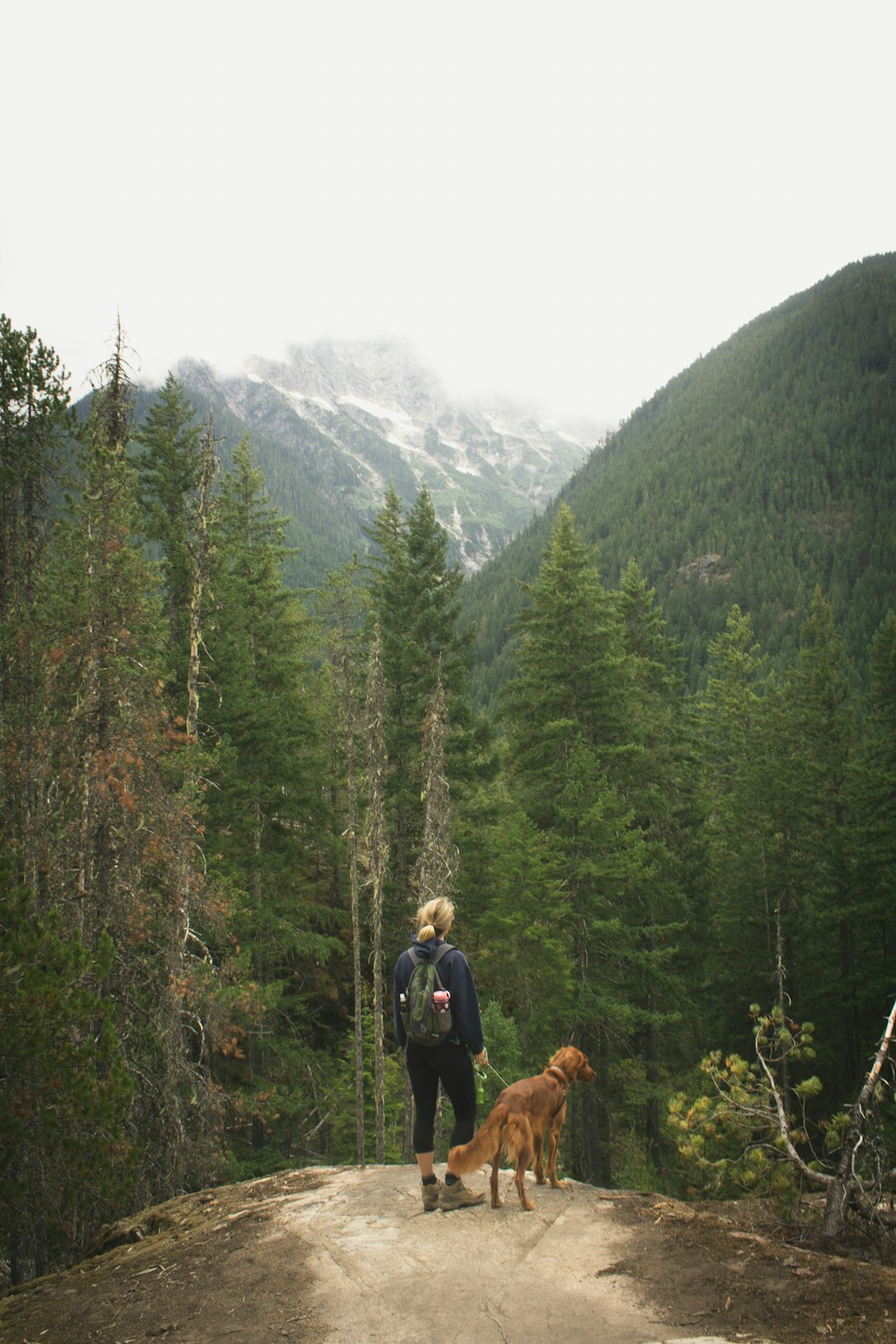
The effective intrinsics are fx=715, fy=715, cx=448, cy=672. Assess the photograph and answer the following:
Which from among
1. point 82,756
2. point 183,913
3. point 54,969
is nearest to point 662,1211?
point 54,969

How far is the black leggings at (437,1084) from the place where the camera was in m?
5.36

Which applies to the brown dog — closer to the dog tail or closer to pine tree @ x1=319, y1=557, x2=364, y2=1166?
the dog tail

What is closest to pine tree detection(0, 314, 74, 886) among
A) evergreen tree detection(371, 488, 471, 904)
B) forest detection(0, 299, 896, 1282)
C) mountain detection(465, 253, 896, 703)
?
forest detection(0, 299, 896, 1282)

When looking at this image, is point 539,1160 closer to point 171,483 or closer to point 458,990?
point 458,990

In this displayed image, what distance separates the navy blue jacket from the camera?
17.3 ft

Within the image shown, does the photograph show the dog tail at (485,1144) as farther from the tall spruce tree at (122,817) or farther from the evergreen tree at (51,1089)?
the tall spruce tree at (122,817)

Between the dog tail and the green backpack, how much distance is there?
684 mm

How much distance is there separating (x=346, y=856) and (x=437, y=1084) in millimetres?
15221

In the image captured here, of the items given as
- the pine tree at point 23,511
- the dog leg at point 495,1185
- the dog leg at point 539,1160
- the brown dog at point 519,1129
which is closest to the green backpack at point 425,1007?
the brown dog at point 519,1129

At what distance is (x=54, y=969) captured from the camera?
7047mm

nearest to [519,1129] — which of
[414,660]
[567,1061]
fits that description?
[567,1061]

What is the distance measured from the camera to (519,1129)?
17.4 feet

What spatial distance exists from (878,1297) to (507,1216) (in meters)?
2.42

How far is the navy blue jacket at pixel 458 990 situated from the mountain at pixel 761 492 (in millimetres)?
69715
